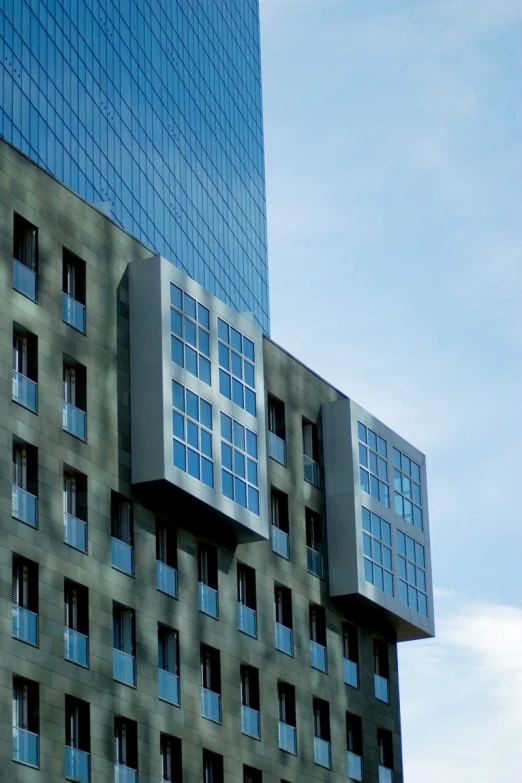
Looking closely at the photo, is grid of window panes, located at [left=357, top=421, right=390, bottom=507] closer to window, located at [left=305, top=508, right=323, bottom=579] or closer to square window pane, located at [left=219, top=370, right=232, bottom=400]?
window, located at [left=305, top=508, right=323, bottom=579]

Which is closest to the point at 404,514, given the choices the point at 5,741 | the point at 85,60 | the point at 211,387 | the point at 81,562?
the point at 211,387

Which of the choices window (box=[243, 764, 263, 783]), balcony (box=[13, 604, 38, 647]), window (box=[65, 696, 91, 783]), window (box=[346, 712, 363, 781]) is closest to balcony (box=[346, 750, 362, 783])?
window (box=[346, 712, 363, 781])

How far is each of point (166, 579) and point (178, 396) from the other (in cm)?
588

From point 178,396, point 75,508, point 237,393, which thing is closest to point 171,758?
point 75,508

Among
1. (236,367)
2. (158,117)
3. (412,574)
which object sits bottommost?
(412,574)

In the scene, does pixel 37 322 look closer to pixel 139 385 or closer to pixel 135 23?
pixel 139 385

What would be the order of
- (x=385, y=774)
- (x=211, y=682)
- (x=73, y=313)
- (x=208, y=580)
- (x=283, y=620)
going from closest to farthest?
(x=73, y=313)
(x=211, y=682)
(x=208, y=580)
(x=283, y=620)
(x=385, y=774)

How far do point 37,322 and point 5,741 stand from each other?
12695 millimetres

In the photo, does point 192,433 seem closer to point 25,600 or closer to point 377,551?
point 25,600

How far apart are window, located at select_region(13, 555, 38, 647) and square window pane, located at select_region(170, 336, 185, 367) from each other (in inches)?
412

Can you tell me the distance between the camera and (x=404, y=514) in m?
79.2

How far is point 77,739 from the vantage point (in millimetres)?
56062

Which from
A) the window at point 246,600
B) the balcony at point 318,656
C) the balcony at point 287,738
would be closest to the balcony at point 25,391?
Result: the window at point 246,600

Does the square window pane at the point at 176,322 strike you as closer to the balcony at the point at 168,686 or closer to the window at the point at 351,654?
the balcony at the point at 168,686
